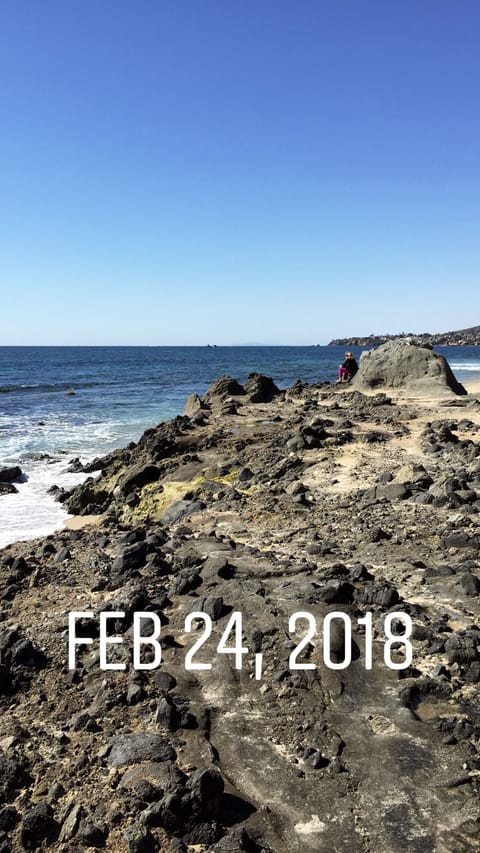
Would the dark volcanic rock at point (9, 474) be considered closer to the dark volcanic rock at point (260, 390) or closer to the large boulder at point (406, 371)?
the dark volcanic rock at point (260, 390)

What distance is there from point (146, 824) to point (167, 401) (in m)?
34.1

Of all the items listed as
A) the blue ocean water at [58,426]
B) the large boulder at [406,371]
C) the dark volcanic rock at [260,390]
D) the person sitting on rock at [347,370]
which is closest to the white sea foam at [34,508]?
the blue ocean water at [58,426]

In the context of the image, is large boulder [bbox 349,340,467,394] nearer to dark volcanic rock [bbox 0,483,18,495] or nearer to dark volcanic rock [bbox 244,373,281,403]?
dark volcanic rock [bbox 244,373,281,403]

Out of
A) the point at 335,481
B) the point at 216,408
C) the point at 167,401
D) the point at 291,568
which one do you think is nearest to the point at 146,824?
the point at 291,568

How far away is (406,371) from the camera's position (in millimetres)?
24109

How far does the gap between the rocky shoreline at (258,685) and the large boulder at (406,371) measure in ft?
42.6

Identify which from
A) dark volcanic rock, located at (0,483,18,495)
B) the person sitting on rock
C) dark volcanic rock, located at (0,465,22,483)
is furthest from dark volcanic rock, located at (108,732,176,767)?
the person sitting on rock

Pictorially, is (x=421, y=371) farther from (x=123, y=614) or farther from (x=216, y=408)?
(x=123, y=614)

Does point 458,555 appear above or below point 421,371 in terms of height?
below

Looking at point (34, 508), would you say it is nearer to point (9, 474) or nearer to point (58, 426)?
point (9, 474)

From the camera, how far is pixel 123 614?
6.52m

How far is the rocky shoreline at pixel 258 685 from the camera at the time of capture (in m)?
3.80

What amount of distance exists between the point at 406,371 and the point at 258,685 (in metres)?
20.5

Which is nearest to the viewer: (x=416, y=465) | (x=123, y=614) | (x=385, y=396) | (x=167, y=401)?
(x=123, y=614)
